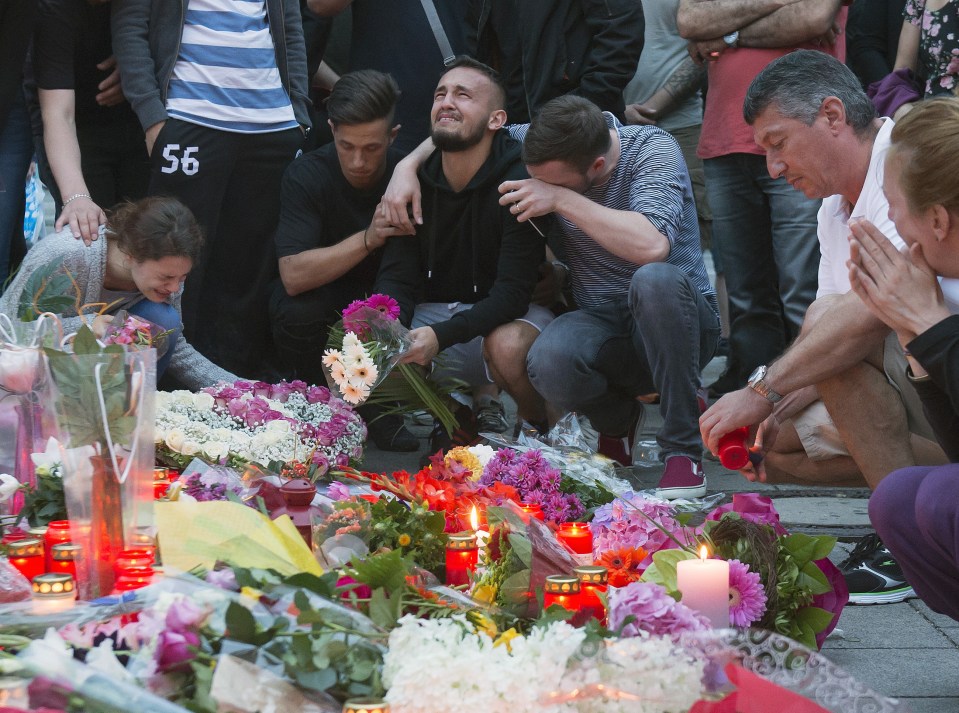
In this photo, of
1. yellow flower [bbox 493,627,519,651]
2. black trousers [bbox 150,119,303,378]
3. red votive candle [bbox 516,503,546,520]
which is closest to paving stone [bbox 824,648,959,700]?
red votive candle [bbox 516,503,546,520]

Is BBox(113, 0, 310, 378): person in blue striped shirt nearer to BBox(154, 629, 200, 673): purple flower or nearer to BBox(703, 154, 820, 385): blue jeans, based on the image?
BBox(703, 154, 820, 385): blue jeans

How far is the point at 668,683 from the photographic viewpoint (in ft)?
5.42

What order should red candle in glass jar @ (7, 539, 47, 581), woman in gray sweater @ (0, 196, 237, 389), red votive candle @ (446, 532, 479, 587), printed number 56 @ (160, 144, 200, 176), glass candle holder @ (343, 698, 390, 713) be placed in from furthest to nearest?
printed number 56 @ (160, 144, 200, 176) → woman in gray sweater @ (0, 196, 237, 389) → red votive candle @ (446, 532, 479, 587) → red candle in glass jar @ (7, 539, 47, 581) → glass candle holder @ (343, 698, 390, 713)

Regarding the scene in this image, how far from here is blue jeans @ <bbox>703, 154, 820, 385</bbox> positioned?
4.98 meters

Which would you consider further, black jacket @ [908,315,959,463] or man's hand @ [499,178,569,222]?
man's hand @ [499,178,569,222]

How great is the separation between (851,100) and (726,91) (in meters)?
1.65

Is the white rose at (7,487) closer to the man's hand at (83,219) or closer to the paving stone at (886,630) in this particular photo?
the man's hand at (83,219)

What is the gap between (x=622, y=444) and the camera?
4.91m

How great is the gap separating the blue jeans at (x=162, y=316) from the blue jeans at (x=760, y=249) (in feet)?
7.55

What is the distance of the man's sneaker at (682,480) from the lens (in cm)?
418

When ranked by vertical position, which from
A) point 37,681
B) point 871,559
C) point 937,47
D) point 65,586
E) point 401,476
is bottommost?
point 871,559

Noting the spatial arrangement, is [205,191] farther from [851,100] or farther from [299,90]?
[851,100]

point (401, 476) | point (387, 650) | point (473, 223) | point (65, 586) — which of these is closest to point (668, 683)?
point (387, 650)

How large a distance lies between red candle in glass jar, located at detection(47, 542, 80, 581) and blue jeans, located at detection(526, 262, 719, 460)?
2.55 m
